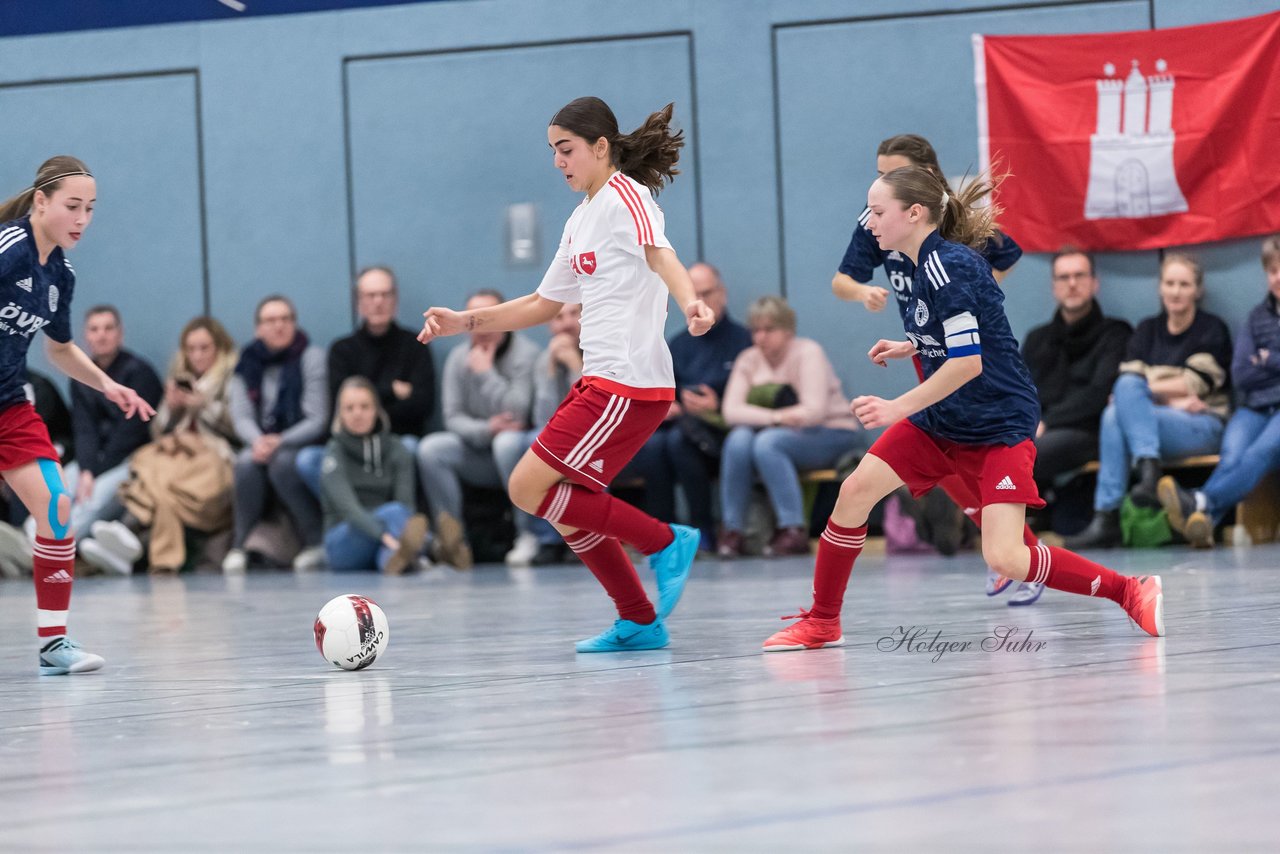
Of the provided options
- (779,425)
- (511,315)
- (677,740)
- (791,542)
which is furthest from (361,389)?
(677,740)

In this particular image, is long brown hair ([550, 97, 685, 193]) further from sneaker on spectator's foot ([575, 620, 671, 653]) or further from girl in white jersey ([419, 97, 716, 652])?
sneaker on spectator's foot ([575, 620, 671, 653])

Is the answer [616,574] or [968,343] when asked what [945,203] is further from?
[616,574]

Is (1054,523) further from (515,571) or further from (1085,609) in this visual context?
(1085,609)

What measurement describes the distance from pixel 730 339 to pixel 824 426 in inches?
33.7

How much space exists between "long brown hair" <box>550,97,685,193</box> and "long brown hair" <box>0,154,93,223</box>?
158cm

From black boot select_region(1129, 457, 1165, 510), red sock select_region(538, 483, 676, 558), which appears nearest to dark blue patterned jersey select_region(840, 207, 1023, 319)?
red sock select_region(538, 483, 676, 558)

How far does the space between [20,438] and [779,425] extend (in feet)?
17.3

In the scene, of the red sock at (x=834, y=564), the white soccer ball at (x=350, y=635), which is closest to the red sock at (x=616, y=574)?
the red sock at (x=834, y=564)

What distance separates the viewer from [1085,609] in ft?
A: 19.1

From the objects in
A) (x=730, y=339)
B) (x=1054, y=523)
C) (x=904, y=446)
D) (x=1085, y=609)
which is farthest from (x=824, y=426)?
(x=904, y=446)

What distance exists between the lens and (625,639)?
202 inches

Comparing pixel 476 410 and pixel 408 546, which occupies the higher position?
pixel 476 410

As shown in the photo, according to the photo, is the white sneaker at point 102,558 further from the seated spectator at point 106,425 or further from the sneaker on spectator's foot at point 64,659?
the sneaker on spectator's foot at point 64,659

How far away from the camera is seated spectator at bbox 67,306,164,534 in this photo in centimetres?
1036
